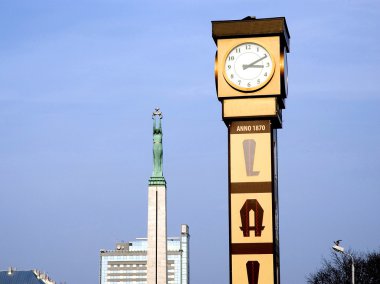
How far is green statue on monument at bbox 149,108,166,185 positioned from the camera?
92438 millimetres

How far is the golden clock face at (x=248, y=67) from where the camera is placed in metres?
61.1

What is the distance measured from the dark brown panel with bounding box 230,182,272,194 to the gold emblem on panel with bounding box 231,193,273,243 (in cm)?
22

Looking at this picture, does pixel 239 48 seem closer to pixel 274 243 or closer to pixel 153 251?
pixel 274 243

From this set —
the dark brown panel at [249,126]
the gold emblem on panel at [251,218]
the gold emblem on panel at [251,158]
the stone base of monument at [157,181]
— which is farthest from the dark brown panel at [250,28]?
the stone base of monument at [157,181]

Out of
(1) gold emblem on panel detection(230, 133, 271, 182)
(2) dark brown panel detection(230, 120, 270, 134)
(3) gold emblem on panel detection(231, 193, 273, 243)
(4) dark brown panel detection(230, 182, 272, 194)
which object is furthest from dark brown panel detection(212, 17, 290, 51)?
(3) gold emblem on panel detection(231, 193, 273, 243)

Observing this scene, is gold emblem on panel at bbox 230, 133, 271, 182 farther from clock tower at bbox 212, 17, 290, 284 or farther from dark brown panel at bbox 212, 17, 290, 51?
dark brown panel at bbox 212, 17, 290, 51

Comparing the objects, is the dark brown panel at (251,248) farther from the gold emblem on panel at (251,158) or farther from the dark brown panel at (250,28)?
the dark brown panel at (250,28)

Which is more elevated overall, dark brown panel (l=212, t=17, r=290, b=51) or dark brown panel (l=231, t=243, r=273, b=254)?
dark brown panel (l=212, t=17, r=290, b=51)

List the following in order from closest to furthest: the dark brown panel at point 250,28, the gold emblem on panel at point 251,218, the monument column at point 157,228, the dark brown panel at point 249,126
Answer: the gold emblem on panel at point 251,218 < the dark brown panel at point 249,126 < the dark brown panel at point 250,28 < the monument column at point 157,228

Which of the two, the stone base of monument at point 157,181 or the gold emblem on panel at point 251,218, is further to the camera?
the stone base of monument at point 157,181

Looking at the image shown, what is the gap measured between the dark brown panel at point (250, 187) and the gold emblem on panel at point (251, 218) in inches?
8.6

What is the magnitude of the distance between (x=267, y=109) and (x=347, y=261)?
5670 cm

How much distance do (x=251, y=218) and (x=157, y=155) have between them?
112 feet

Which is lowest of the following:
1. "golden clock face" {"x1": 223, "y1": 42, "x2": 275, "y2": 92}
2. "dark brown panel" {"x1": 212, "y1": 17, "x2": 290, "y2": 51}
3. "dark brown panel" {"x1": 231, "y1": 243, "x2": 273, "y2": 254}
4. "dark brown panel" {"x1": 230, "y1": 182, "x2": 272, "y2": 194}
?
"dark brown panel" {"x1": 231, "y1": 243, "x2": 273, "y2": 254}
